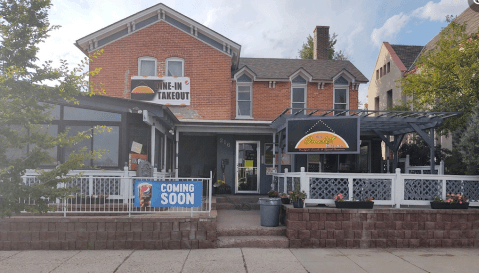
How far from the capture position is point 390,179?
9.77 metres

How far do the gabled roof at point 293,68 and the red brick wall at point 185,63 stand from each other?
3.43ft

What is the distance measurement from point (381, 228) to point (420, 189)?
1.57 m

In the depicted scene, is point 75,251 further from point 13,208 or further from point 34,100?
point 34,100

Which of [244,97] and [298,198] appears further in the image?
[244,97]

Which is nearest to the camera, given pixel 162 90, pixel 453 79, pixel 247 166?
pixel 453 79

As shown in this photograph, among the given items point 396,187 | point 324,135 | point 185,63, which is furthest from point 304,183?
point 185,63

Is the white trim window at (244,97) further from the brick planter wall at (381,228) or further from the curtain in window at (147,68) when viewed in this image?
the brick planter wall at (381,228)

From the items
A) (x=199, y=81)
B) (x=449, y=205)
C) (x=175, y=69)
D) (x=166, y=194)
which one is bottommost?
(x=449, y=205)

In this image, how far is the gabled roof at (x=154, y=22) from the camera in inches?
635

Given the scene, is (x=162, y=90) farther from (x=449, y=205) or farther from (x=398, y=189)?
(x=449, y=205)

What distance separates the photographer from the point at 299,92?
17344mm

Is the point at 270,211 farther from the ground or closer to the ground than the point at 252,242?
farther from the ground

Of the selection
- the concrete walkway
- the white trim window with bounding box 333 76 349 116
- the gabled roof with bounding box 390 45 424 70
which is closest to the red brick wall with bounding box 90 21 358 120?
the white trim window with bounding box 333 76 349 116

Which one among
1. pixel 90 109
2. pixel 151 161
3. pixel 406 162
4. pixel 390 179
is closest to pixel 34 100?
pixel 90 109
